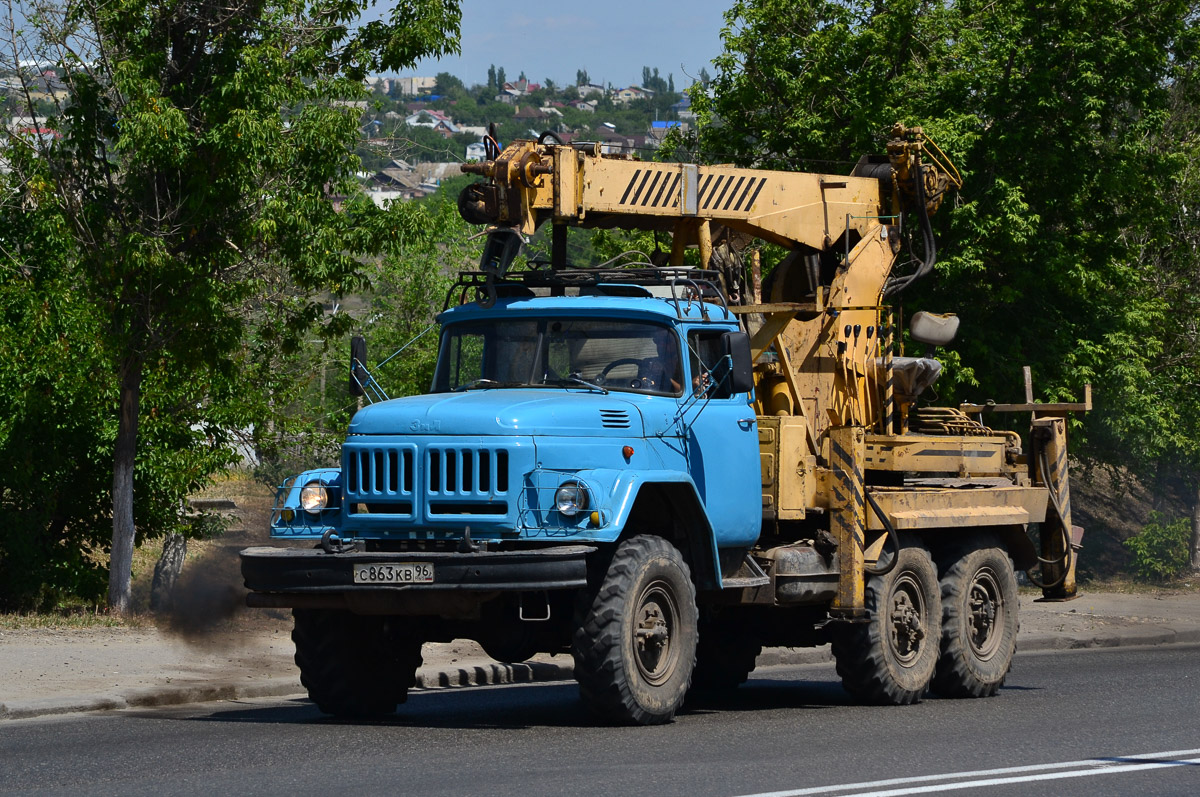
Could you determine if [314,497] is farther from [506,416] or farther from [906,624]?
[906,624]

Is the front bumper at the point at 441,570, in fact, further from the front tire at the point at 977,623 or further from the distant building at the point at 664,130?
the distant building at the point at 664,130

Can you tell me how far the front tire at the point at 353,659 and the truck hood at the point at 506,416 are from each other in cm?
147

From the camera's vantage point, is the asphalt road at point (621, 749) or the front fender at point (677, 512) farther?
the front fender at point (677, 512)

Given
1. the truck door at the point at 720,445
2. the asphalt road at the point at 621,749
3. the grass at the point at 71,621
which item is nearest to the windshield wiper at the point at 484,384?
the truck door at the point at 720,445

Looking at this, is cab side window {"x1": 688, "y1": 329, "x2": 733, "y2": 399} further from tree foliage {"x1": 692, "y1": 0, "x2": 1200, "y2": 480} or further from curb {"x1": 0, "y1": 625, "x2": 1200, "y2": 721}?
tree foliage {"x1": 692, "y1": 0, "x2": 1200, "y2": 480}

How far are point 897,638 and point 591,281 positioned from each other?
402cm

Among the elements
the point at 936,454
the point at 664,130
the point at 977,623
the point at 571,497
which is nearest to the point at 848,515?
the point at 936,454

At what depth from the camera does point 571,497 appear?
426 inches

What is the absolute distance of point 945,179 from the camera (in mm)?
16469

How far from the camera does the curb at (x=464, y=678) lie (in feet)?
40.9

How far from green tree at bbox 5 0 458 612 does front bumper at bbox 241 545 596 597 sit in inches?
297

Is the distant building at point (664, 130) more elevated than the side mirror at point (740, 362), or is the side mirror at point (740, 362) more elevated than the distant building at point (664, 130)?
the distant building at point (664, 130)

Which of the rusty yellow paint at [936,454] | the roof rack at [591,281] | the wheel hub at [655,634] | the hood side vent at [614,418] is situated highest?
the roof rack at [591,281]

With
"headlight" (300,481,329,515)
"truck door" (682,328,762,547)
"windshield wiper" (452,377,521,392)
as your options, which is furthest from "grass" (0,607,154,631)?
"truck door" (682,328,762,547)
